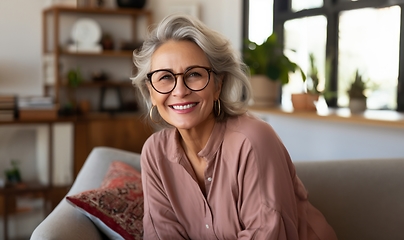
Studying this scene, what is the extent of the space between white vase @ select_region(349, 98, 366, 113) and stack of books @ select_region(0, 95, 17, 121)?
2513 mm

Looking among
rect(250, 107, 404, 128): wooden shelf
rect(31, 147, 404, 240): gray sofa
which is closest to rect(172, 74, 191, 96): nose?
rect(31, 147, 404, 240): gray sofa

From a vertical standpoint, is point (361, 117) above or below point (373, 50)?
below

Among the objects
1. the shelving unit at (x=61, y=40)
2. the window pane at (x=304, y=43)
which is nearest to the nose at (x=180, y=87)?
the window pane at (x=304, y=43)

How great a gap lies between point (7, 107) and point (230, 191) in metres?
2.95

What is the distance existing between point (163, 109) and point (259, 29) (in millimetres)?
3128

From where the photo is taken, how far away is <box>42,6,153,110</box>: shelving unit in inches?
173

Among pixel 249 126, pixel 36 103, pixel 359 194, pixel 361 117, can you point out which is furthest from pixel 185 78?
pixel 36 103

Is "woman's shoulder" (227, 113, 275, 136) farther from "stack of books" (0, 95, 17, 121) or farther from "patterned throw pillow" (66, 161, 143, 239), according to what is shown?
"stack of books" (0, 95, 17, 121)

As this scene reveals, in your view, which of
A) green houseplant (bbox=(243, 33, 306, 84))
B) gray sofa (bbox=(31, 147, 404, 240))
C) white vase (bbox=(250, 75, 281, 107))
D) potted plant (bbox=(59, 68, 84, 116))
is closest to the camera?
gray sofa (bbox=(31, 147, 404, 240))

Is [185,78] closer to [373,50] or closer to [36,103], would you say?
[373,50]

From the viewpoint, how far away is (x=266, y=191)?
1.51 meters

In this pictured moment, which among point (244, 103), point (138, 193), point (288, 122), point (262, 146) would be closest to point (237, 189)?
point (262, 146)

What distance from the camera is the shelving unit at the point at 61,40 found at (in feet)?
14.4

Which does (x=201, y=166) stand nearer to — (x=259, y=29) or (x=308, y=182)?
(x=308, y=182)
